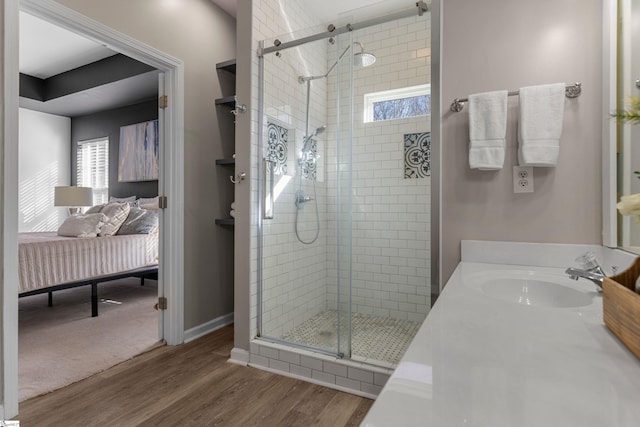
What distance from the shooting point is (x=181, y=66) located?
261 centimetres

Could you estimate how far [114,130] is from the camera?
5.69 metres

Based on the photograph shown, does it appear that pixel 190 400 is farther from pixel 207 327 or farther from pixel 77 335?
pixel 77 335

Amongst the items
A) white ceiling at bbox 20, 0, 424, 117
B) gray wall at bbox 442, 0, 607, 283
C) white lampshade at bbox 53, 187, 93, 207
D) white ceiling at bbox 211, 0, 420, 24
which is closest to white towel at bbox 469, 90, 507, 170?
gray wall at bbox 442, 0, 607, 283

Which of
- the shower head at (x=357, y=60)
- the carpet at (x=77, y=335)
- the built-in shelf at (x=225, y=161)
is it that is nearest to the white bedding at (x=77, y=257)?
the carpet at (x=77, y=335)

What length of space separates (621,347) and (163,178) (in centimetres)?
278

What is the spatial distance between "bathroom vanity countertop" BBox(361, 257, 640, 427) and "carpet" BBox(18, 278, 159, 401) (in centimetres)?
237

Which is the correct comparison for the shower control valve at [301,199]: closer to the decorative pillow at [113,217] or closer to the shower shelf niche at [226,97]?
the shower shelf niche at [226,97]

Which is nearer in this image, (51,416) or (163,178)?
(51,416)

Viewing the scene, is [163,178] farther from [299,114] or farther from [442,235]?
[442,235]

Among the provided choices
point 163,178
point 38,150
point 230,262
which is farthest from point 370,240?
point 38,150

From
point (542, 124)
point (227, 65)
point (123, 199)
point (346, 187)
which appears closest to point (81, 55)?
point (123, 199)

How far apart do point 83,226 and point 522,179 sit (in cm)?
430

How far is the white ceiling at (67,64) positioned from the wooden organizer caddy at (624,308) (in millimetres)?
4557

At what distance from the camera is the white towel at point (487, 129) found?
1627mm
